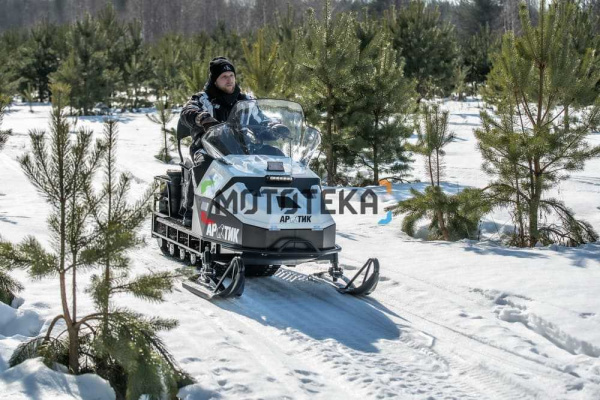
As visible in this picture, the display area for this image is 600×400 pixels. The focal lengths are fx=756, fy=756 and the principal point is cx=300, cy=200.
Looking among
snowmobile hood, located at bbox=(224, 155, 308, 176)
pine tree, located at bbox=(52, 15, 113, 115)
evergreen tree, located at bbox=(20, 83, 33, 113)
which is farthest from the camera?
evergreen tree, located at bbox=(20, 83, 33, 113)

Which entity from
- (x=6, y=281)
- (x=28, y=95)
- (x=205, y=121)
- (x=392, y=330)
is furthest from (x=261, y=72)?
(x=28, y=95)

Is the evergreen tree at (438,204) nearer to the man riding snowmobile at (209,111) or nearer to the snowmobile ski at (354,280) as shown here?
the snowmobile ski at (354,280)

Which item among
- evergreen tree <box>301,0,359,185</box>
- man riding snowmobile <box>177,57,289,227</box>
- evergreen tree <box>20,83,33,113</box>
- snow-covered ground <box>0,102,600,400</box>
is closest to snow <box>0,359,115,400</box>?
snow-covered ground <box>0,102,600,400</box>

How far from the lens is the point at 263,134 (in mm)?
7648

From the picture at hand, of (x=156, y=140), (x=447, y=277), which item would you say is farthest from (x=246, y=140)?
(x=156, y=140)

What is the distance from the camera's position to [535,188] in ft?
29.4

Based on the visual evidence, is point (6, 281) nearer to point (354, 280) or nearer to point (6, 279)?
point (6, 279)

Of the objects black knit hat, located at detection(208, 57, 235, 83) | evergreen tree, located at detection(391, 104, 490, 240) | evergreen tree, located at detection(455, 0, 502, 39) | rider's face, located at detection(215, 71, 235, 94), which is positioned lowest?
evergreen tree, located at detection(391, 104, 490, 240)

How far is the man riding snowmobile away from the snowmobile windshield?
0.06 metres

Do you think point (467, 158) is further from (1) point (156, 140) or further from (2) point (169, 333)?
(2) point (169, 333)

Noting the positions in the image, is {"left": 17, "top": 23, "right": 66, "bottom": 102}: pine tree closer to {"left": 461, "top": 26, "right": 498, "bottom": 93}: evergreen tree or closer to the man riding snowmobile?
{"left": 461, "top": 26, "right": 498, "bottom": 93}: evergreen tree

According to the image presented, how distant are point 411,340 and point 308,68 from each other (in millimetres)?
8490

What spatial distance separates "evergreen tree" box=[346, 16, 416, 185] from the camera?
13.7 m

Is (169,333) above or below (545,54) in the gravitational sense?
below
